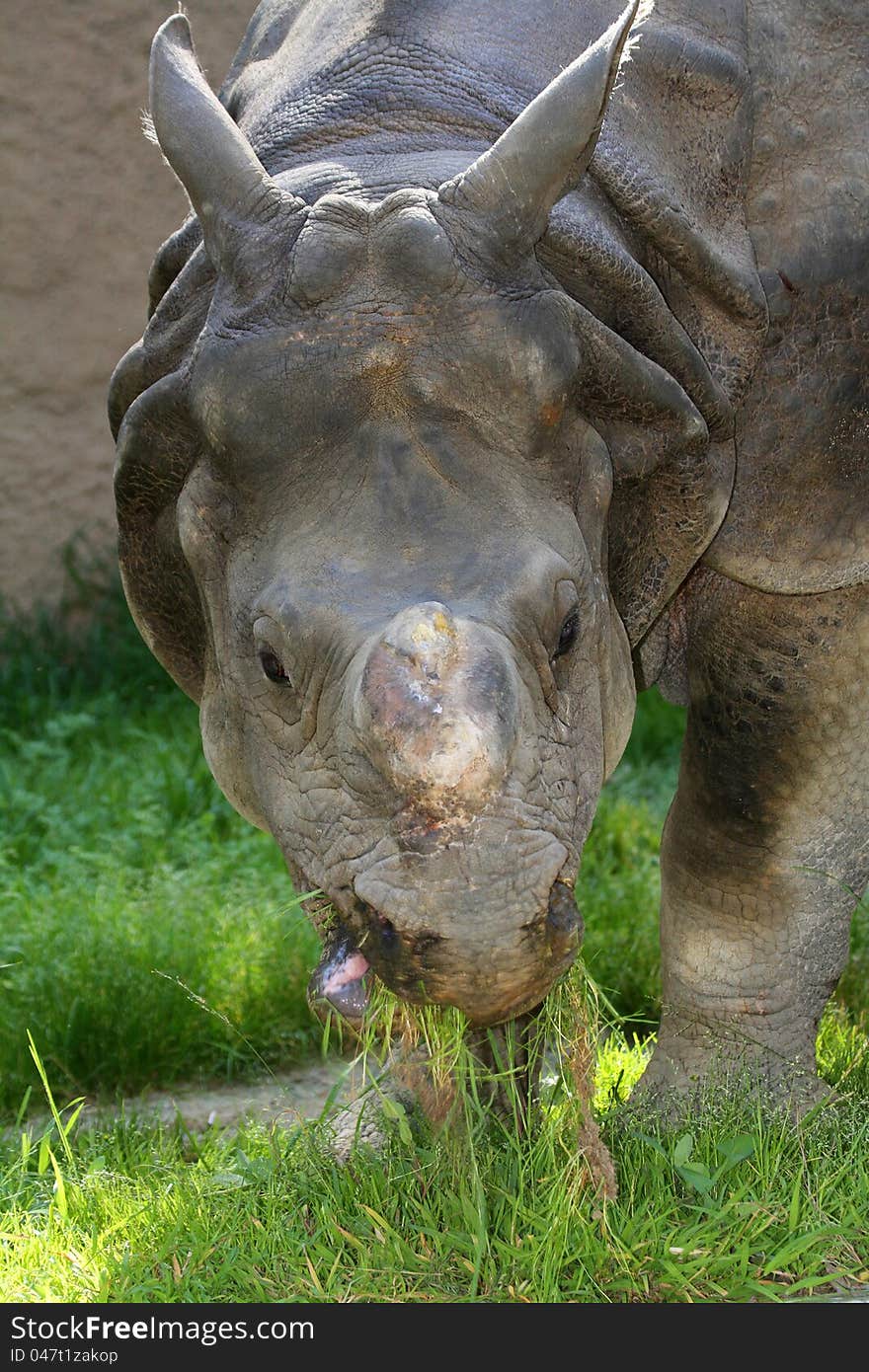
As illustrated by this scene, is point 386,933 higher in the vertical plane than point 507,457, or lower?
lower

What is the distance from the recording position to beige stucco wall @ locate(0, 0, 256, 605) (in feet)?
26.5

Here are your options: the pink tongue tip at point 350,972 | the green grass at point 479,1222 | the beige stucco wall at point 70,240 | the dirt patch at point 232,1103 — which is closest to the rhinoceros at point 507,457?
the pink tongue tip at point 350,972

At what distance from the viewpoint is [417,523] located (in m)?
3.25

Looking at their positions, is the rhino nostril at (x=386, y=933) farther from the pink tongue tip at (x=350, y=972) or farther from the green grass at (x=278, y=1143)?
the green grass at (x=278, y=1143)

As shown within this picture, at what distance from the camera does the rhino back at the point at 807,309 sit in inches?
159

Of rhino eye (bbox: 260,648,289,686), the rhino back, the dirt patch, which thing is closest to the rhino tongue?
rhino eye (bbox: 260,648,289,686)

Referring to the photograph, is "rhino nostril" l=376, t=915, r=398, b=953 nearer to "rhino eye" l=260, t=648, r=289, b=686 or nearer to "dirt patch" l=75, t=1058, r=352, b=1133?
"rhino eye" l=260, t=648, r=289, b=686

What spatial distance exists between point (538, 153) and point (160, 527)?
1110 mm

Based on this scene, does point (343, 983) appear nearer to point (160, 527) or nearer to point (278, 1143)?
point (278, 1143)

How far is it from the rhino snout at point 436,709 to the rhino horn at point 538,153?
0.78m

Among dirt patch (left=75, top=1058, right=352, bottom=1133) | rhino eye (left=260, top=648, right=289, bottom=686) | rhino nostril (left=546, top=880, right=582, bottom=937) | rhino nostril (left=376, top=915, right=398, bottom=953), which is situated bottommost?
dirt patch (left=75, top=1058, right=352, bottom=1133)

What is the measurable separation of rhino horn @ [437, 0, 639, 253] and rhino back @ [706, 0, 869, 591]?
0.75 m

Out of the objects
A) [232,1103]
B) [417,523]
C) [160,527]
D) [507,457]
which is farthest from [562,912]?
[232,1103]
